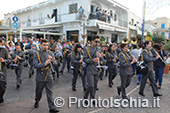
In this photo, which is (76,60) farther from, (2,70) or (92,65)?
(2,70)

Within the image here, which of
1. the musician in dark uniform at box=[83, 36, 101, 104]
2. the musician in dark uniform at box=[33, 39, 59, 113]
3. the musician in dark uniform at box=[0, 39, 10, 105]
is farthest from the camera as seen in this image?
the musician in dark uniform at box=[83, 36, 101, 104]

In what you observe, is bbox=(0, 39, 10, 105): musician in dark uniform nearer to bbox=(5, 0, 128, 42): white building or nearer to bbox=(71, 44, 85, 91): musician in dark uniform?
bbox=(71, 44, 85, 91): musician in dark uniform

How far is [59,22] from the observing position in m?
19.1

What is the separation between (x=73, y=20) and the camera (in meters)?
17.4

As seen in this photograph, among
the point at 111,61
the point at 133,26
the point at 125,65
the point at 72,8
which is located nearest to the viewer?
the point at 125,65

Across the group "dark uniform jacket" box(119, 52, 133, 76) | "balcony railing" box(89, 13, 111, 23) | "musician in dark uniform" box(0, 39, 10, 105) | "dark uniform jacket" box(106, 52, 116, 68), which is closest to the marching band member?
"dark uniform jacket" box(106, 52, 116, 68)

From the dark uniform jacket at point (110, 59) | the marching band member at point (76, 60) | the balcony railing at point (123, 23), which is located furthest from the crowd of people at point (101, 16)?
the marching band member at point (76, 60)

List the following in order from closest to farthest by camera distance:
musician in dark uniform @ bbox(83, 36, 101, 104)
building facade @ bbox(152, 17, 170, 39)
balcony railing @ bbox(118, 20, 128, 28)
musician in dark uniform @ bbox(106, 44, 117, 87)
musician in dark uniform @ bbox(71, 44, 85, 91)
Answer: musician in dark uniform @ bbox(83, 36, 101, 104) → musician in dark uniform @ bbox(71, 44, 85, 91) → musician in dark uniform @ bbox(106, 44, 117, 87) → balcony railing @ bbox(118, 20, 128, 28) → building facade @ bbox(152, 17, 170, 39)

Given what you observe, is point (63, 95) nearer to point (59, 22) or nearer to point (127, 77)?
point (127, 77)

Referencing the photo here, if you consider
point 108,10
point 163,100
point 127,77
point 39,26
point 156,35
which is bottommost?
point 163,100

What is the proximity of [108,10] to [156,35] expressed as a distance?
8578 mm

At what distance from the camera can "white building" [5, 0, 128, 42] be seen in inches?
687

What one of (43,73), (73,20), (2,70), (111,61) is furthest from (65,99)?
(73,20)

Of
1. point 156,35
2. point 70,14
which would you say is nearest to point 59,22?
point 70,14
